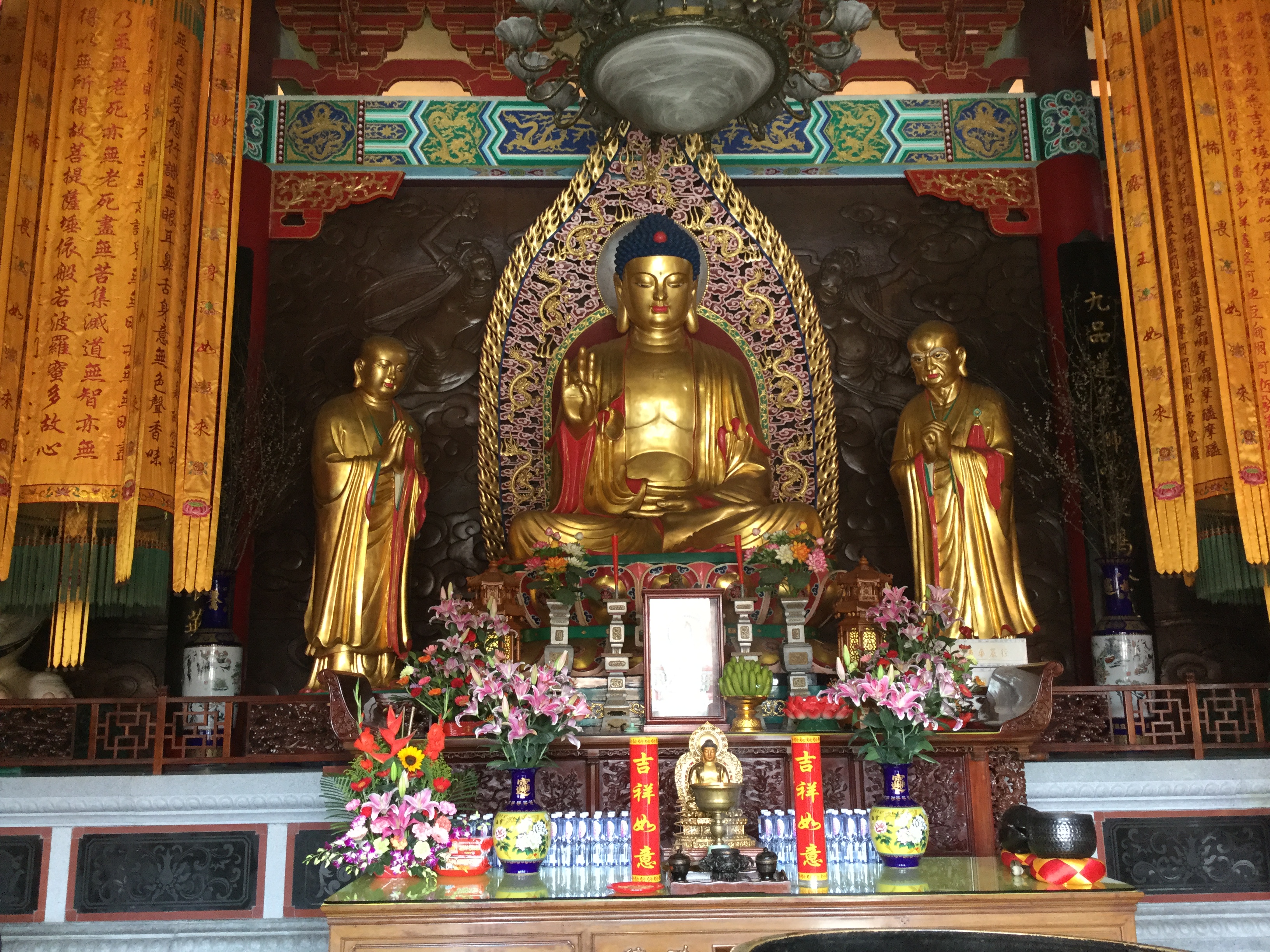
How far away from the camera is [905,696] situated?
125 inches

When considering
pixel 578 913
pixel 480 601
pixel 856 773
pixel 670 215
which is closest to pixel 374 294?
pixel 670 215

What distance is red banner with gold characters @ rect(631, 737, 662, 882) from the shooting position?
287cm

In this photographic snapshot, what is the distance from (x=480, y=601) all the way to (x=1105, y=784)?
2290mm

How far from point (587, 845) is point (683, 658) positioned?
66 centimetres

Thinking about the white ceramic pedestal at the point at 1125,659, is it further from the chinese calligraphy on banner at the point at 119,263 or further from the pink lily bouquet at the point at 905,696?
the chinese calligraphy on banner at the point at 119,263

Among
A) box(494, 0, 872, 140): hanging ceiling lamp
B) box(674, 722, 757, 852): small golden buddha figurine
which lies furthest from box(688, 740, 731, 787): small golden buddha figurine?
box(494, 0, 872, 140): hanging ceiling lamp

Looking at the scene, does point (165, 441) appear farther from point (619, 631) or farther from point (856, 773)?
point (856, 773)

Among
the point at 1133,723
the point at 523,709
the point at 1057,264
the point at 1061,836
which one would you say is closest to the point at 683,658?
the point at 523,709

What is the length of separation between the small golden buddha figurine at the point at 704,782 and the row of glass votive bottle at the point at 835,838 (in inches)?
3.9

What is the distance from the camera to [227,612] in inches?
208

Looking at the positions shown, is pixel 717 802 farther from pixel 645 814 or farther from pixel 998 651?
pixel 998 651

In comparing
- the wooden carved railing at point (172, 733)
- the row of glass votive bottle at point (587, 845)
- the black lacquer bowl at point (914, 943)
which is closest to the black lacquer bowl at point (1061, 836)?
the row of glass votive bottle at point (587, 845)

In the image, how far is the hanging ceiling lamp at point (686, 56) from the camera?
500cm

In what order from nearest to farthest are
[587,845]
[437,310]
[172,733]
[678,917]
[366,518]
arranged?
[678,917]
[587,845]
[172,733]
[366,518]
[437,310]
